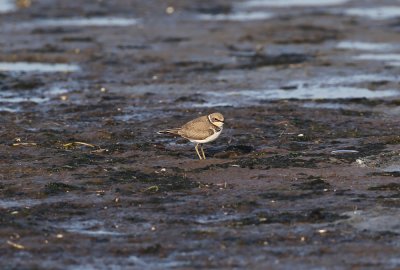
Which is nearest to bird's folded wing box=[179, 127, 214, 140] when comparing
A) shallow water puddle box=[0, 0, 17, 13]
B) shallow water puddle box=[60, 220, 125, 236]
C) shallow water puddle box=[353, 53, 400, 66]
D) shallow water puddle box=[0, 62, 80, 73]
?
shallow water puddle box=[60, 220, 125, 236]

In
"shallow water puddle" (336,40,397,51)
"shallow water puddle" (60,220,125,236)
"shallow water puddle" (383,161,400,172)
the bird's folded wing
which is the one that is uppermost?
"shallow water puddle" (60,220,125,236)

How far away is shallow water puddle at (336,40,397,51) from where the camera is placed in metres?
24.2

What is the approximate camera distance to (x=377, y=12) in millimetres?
30109

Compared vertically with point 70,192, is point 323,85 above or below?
below

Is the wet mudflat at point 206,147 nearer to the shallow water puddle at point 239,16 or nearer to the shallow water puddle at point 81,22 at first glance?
the shallow water puddle at point 81,22

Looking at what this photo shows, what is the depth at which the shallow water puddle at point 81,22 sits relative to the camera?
29.5 metres

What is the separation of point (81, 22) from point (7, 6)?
442 centimetres

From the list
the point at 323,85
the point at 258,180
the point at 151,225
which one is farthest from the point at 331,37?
the point at 151,225

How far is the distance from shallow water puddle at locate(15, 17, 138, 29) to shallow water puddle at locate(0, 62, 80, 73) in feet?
20.2

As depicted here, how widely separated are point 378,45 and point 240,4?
31.6 ft

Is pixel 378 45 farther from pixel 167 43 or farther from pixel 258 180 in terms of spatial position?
pixel 258 180

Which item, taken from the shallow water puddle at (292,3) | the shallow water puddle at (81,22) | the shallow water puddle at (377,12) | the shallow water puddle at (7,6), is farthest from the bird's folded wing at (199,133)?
the shallow water puddle at (7,6)

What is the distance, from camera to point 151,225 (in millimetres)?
10727

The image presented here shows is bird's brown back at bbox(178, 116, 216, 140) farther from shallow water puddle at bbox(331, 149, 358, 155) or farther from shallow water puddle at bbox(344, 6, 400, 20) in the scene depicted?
shallow water puddle at bbox(344, 6, 400, 20)
